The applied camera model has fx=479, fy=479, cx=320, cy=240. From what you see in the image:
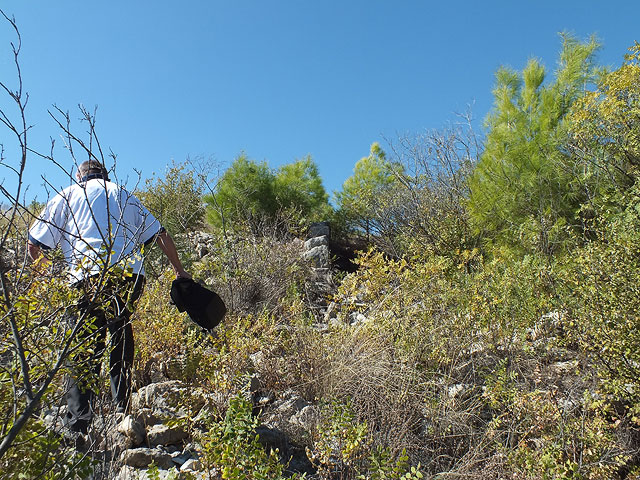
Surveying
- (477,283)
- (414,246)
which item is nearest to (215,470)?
(477,283)

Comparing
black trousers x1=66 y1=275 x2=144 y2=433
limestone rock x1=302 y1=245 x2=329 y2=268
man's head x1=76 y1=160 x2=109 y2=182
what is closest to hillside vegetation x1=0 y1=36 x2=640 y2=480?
black trousers x1=66 y1=275 x2=144 y2=433

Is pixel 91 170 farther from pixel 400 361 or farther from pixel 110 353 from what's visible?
pixel 400 361

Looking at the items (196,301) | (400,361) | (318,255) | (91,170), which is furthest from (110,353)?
(318,255)

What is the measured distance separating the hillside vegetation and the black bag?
18 cm

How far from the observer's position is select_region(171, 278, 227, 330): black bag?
302cm

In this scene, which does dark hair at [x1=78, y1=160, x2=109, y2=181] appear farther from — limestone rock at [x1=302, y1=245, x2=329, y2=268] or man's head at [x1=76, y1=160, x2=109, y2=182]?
limestone rock at [x1=302, y1=245, x2=329, y2=268]

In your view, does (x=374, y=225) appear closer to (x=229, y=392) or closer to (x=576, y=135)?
(x=576, y=135)

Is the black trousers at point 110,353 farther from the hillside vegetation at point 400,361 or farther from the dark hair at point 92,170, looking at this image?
the dark hair at point 92,170

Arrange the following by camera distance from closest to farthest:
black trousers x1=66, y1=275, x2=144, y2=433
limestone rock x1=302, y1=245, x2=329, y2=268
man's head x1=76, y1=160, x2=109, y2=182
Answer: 1. black trousers x1=66, y1=275, x2=144, y2=433
2. man's head x1=76, y1=160, x2=109, y2=182
3. limestone rock x1=302, y1=245, x2=329, y2=268

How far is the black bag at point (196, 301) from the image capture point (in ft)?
9.89

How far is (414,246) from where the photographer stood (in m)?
6.93

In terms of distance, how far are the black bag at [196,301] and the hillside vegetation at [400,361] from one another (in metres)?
0.18

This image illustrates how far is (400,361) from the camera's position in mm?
3348

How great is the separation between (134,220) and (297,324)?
1506 millimetres
